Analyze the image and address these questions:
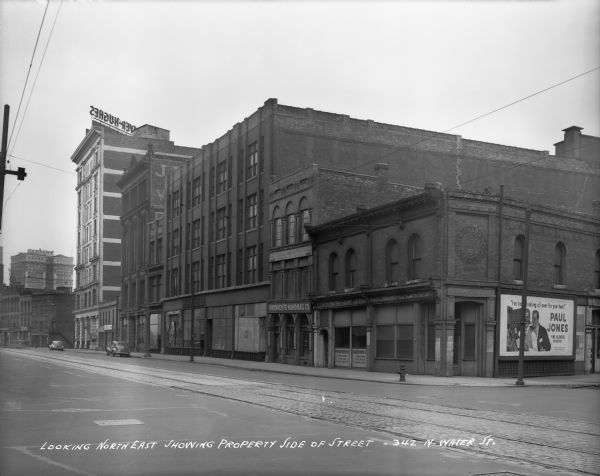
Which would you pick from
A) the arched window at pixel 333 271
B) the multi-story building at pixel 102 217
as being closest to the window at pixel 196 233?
the multi-story building at pixel 102 217

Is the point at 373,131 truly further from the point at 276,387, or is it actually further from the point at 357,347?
the point at 276,387

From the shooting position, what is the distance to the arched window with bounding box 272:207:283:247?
45719 millimetres

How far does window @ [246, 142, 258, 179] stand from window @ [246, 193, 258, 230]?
1.63 metres

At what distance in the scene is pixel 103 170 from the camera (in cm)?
8669

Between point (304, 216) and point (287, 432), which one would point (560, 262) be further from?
point (287, 432)

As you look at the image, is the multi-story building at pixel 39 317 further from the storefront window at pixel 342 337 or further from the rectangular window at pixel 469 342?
the rectangular window at pixel 469 342

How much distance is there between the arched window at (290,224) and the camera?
4428cm

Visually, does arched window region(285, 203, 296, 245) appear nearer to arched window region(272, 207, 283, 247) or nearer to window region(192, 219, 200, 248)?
arched window region(272, 207, 283, 247)

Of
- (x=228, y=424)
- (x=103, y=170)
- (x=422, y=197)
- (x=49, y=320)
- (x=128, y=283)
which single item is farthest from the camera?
(x=49, y=320)

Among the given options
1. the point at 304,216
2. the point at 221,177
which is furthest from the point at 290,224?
the point at 221,177

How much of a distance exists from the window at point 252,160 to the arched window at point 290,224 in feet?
22.0

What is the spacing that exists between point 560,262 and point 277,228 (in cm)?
1790

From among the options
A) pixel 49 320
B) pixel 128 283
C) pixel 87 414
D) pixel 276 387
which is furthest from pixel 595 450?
pixel 49 320

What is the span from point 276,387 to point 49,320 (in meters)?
111
